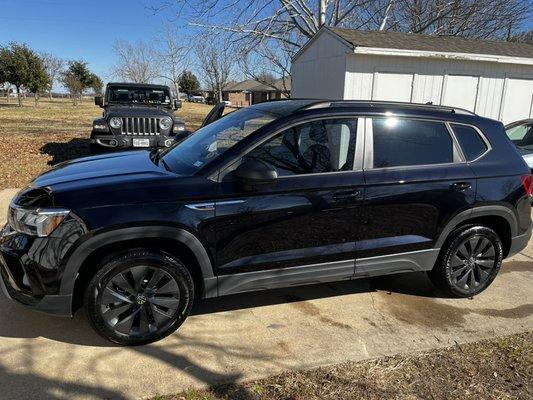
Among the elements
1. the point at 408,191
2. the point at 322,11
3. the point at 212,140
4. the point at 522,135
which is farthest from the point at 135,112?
the point at 322,11

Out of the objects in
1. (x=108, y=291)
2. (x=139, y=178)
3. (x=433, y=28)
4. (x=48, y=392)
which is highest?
(x=433, y=28)

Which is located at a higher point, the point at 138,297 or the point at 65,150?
the point at 65,150

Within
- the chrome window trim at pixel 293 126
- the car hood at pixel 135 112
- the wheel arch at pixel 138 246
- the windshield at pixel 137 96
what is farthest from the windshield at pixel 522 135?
the windshield at pixel 137 96

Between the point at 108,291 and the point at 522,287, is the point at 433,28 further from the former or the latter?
the point at 108,291

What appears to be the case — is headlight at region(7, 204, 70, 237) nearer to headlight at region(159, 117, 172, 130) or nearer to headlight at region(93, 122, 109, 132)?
headlight at region(93, 122, 109, 132)

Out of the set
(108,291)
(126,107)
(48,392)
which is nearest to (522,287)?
(108,291)

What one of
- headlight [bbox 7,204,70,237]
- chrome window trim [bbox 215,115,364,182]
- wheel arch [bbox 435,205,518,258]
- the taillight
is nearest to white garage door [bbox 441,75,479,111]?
the taillight

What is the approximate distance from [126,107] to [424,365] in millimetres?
8525

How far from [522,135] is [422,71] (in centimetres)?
513

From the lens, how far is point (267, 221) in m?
3.34

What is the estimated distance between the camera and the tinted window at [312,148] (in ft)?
11.3

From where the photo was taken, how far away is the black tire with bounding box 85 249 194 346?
308 centimetres

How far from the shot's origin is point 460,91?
1364cm

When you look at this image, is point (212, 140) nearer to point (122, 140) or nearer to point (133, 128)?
point (122, 140)
